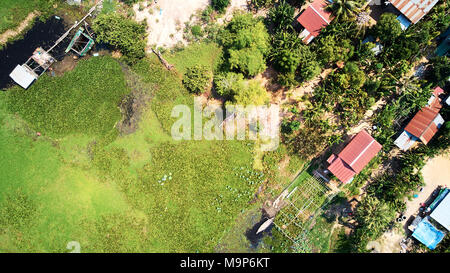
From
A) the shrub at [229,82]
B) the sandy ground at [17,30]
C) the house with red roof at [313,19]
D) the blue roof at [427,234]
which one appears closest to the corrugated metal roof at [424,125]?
the blue roof at [427,234]

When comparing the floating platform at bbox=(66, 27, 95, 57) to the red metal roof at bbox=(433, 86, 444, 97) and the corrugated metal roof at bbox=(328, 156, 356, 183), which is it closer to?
the corrugated metal roof at bbox=(328, 156, 356, 183)

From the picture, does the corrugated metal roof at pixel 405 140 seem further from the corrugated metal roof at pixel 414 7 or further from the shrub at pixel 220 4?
the shrub at pixel 220 4

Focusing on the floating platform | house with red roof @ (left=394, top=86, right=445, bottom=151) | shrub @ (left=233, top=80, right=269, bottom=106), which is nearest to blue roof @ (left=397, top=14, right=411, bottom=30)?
house with red roof @ (left=394, top=86, right=445, bottom=151)

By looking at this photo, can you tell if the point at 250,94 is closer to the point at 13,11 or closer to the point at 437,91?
the point at 437,91

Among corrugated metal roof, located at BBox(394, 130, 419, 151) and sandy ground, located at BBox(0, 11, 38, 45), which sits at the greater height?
corrugated metal roof, located at BBox(394, 130, 419, 151)

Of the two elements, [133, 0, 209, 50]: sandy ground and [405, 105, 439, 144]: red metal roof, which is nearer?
[405, 105, 439, 144]: red metal roof
